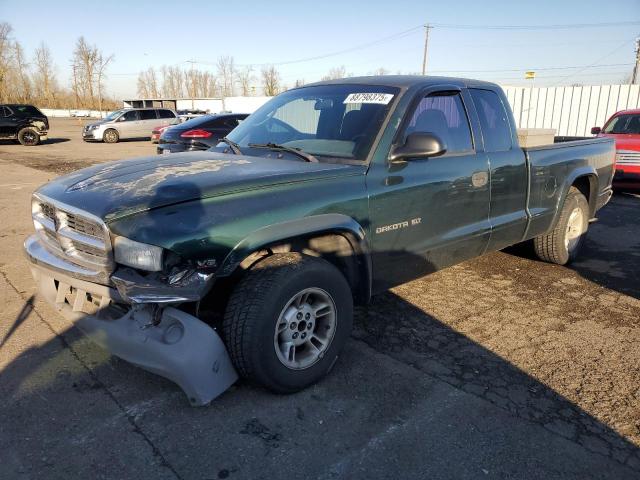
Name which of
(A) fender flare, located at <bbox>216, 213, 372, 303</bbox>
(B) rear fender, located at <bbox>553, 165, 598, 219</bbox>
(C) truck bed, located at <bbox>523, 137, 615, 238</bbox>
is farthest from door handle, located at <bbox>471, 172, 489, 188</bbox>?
(B) rear fender, located at <bbox>553, 165, 598, 219</bbox>

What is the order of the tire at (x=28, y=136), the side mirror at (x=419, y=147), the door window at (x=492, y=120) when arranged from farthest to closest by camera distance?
the tire at (x=28, y=136) → the door window at (x=492, y=120) → the side mirror at (x=419, y=147)

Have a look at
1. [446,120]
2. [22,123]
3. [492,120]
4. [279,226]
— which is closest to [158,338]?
[279,226]

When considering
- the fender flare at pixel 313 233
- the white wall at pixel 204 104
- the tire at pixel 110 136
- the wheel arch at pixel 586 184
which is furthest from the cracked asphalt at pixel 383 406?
the white wall at pixel 204 104

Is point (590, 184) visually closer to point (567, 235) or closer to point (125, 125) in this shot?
point (567, 235)

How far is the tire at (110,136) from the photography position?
983 inches

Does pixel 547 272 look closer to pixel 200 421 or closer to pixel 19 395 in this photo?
pixel 200 421

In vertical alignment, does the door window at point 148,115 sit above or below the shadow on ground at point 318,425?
above

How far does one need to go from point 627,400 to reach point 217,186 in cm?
271

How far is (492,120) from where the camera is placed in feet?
14.3

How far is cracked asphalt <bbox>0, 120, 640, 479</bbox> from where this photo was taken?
7.94 feet

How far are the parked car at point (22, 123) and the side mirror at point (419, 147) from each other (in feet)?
81.2

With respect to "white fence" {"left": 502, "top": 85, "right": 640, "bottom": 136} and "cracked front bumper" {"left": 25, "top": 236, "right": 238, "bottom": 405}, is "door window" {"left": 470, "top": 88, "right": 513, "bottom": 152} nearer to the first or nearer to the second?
"cracked front bumper" {"left": 25, "top": 236, "right": 238, "bottom": 405}

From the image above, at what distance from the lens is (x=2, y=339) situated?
3648mm

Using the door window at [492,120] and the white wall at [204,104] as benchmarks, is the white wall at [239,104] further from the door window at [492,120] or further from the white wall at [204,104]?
the door window at [492,120]
